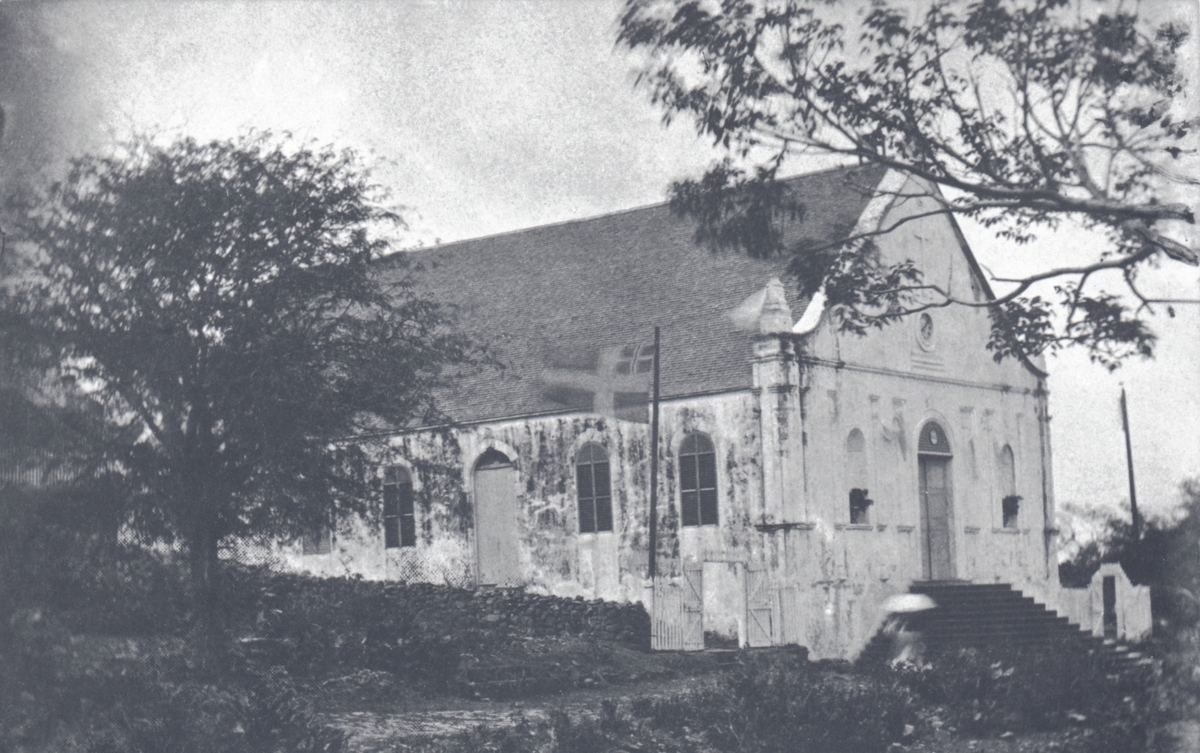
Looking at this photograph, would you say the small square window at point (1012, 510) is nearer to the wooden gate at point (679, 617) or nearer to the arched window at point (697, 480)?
the arched window at point (697, 480)

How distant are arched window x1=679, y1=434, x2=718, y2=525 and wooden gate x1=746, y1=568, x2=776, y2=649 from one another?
144cm

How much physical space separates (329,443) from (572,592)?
34.6 ft

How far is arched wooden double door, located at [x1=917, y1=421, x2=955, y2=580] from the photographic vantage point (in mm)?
26328

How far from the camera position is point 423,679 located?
18141mm

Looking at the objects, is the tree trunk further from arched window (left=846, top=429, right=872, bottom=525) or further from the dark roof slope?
arched window (left=846, top=429, right=872, bottom=525)

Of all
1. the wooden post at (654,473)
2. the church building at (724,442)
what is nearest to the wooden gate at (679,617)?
the church building at (724,442)

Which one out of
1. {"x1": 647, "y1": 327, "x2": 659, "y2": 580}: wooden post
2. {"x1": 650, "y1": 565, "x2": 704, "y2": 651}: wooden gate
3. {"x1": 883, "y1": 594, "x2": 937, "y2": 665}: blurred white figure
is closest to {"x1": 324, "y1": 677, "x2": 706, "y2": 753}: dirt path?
{"x1": 650, "y1": 565, "x2": 704, "y2": 651}: wooden gate

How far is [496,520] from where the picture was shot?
86.8 feet

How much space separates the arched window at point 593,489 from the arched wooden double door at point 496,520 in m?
1.40

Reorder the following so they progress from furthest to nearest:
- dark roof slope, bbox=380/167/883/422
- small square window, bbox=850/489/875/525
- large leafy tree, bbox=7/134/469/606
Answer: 1. dark roof slope, bbox=380/167/883/422
2. small square window, bbox=850/489/875/525
3. large leafy tree, bbox=7/134/469/606

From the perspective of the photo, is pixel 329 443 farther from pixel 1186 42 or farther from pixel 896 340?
pixel 896 340

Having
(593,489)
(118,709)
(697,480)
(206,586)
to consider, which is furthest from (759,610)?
(118,709)

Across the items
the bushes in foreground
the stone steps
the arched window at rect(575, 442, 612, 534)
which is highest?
the arched window at rect(575, 442, 612, 534)

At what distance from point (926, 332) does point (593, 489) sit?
268 inches
